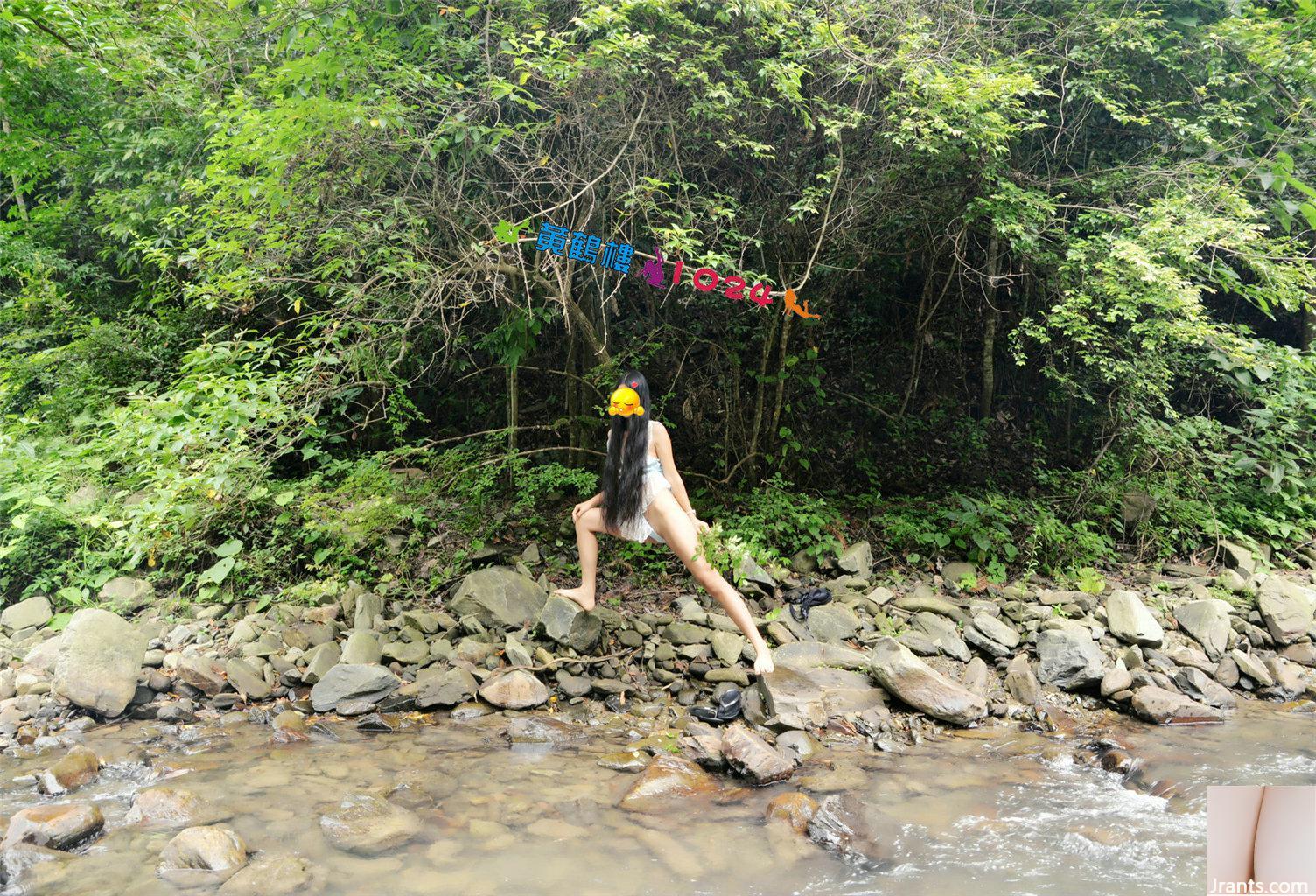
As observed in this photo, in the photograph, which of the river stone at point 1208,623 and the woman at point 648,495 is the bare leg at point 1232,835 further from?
the river stone at point 1208,623

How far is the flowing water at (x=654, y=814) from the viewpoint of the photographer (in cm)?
279

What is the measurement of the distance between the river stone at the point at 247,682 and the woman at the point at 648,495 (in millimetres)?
2062

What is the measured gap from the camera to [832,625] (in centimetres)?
507

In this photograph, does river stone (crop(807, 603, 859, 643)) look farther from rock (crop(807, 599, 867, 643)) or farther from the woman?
the woman

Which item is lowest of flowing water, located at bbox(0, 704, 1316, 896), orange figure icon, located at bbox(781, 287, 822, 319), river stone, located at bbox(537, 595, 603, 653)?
flowing water, located at bbox(0, 704, 1316, 896)

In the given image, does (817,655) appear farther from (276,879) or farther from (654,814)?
(276,879)

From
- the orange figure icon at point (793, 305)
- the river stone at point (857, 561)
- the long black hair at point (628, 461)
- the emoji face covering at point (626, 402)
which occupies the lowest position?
the river stone at point (857, 561)

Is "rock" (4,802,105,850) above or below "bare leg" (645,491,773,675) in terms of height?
below

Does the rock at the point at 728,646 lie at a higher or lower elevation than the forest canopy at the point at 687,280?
lower

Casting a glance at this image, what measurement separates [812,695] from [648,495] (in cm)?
132

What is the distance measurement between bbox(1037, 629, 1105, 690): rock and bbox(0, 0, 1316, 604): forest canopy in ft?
Answer: 3.83

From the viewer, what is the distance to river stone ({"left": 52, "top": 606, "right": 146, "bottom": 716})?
4.10 m

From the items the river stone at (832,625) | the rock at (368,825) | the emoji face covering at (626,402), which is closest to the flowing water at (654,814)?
the rock at (368,825)

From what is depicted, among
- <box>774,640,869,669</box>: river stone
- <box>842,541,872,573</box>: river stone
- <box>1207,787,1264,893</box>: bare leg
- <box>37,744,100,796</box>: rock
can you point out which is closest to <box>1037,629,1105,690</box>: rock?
<box>774,640,869,669</box>: river stone
